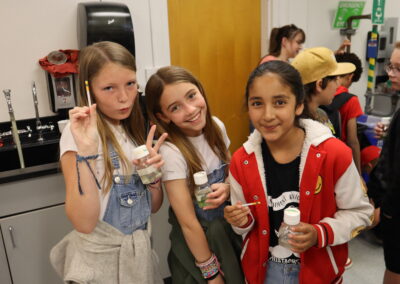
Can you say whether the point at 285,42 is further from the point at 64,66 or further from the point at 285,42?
the point at 64,66

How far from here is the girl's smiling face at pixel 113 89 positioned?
1099 mm

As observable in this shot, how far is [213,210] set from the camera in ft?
4.06

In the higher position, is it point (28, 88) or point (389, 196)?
point (28, 88)

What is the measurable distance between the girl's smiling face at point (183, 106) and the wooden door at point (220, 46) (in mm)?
1627

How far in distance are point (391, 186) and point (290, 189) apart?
0.53m

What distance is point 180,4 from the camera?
106 inches

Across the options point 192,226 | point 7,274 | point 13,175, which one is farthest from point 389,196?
point 7,274

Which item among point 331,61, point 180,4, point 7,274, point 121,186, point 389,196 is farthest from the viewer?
point 180,4

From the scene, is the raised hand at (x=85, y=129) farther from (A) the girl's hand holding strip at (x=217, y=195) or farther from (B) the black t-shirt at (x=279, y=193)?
(B) the black t-shirt at (x=279, y=193)

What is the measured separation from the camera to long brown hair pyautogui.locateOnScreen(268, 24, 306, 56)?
9.33 ft

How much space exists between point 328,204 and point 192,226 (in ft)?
1.45

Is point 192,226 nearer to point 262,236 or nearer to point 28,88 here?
point 262,236

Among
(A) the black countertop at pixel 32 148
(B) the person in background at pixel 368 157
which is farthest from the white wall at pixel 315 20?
(A) the black countertop at pixel 32 148

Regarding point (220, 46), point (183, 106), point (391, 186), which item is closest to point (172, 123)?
point (183, 106)
